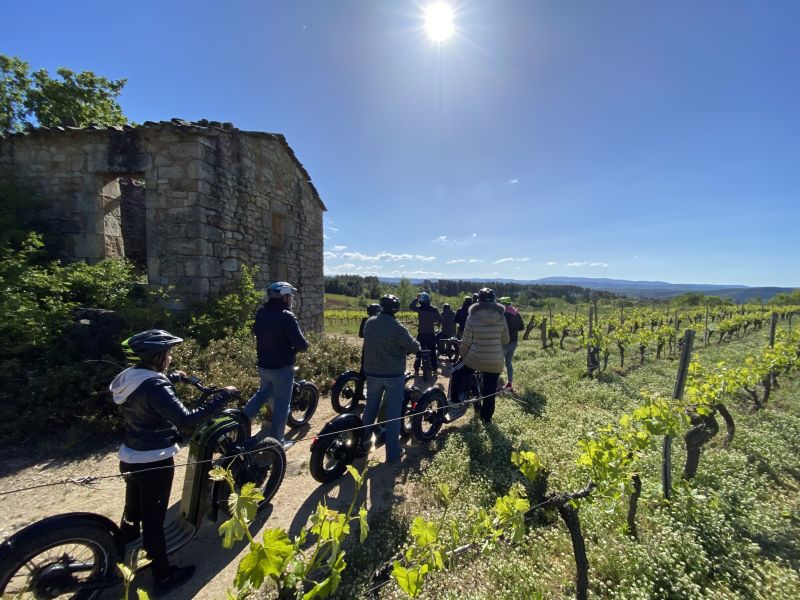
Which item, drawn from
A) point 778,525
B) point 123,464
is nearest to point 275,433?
point 123,464

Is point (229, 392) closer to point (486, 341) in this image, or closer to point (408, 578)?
point (408, 578)

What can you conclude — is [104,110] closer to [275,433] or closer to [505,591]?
[275,433]

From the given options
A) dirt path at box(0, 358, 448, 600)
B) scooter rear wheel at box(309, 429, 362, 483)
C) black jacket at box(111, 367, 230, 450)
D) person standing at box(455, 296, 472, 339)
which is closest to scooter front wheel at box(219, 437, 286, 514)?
dirt path at box(0, 358, 448, 600)

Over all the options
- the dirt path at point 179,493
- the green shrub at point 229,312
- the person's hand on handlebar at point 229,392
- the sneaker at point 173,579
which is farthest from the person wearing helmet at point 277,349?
the green shrub at point 229,312

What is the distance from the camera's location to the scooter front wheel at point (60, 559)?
1.71m

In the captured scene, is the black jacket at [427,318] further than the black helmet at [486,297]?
Yes

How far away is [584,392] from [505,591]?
5209mm

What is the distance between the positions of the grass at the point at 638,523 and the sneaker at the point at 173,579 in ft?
3.71

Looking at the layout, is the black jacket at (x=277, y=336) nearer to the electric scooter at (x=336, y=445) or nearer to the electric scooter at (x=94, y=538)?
the electric scooter at (x=94, y=538)

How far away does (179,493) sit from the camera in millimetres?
3398

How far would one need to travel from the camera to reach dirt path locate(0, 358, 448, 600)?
2.55 metres

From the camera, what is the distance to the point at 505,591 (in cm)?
221

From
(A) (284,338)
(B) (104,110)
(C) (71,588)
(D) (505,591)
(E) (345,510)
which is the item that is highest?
(B) (104,110)

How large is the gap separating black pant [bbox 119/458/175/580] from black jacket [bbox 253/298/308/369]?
1.48 metres
